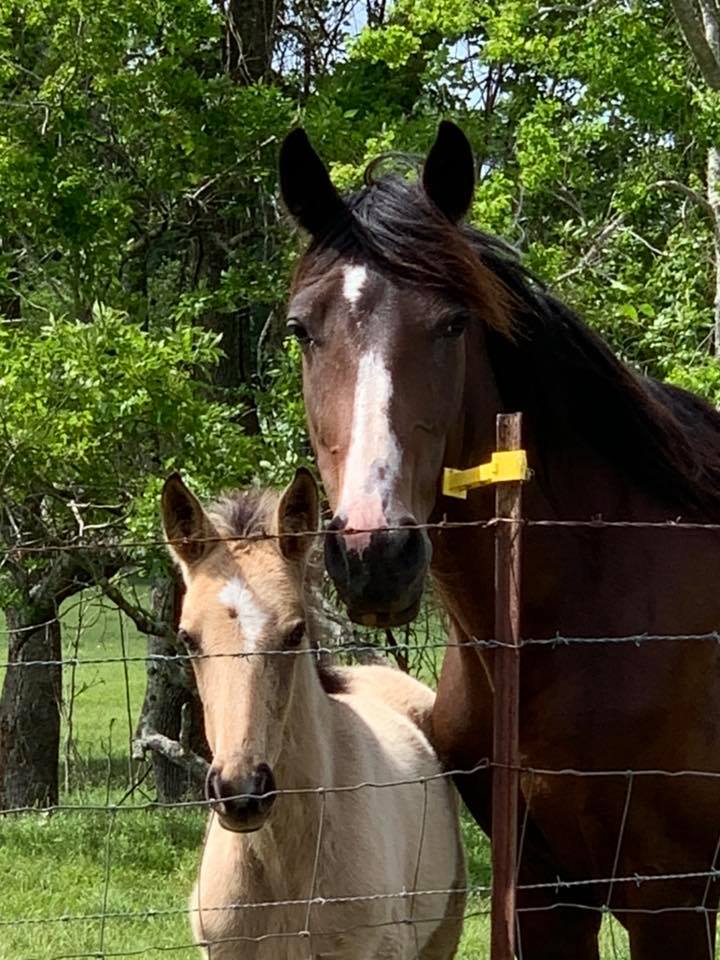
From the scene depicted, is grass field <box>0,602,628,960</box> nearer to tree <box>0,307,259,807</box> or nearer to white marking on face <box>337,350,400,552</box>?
tree <box>0,307,259,807</box>

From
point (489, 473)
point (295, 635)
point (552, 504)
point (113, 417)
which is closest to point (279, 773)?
point (295, 635)

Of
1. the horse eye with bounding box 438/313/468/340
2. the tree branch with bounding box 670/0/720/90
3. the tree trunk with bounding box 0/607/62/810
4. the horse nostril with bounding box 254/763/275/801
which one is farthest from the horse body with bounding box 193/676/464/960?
the tree trunk with bounding box 0/607/62/810

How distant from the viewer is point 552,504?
304cm

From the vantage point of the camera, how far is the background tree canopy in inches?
281

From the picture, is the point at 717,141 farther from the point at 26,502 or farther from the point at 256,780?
the point at 256,780

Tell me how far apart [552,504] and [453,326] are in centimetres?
50

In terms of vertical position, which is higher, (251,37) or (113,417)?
(251,37)

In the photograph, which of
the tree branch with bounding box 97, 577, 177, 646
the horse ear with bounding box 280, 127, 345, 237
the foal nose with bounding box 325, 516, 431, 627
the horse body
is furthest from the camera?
the tree branch with bounding box 97, 577, 177, 646

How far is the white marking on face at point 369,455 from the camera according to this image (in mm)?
2426

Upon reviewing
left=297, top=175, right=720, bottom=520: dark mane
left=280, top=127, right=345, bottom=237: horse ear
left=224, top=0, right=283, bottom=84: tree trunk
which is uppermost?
left=224, top=0, right=283, bottom=84: tree trunk

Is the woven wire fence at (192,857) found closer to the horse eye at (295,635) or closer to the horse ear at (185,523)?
the horse eye at (295,635)

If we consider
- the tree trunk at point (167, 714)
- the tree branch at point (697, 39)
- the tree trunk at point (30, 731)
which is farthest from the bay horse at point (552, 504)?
the tree trunk at point (30, 731)

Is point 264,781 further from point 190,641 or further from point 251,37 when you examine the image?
point 251,37

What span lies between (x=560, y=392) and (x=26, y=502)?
5.69 metres
